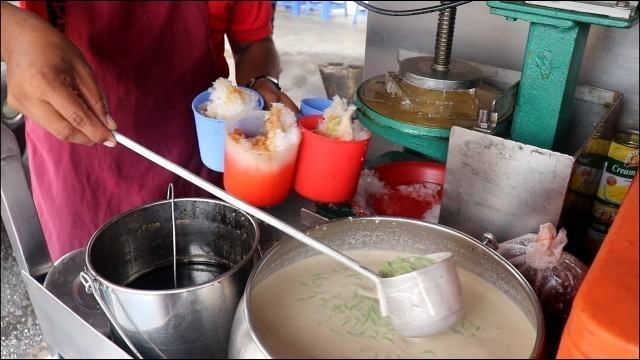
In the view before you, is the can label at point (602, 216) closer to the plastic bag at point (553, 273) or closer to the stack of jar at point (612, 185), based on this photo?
the stack of jar at point (612, 185)

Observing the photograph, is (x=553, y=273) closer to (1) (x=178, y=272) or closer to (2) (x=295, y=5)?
(1) (x=178, y=272)

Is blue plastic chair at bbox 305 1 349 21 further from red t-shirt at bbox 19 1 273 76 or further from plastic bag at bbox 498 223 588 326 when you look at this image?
plastic bag at bbox 498 223 588 326

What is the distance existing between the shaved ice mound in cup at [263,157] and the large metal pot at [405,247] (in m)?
0.19

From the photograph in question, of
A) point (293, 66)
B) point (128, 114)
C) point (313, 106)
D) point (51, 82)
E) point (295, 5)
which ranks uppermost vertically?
point (51, 82)

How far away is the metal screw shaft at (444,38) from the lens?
1178mm

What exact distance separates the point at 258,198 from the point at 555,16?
65cm

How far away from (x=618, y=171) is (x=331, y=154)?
72 centimetres

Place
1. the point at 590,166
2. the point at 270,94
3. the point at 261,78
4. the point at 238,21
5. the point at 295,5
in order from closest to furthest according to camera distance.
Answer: the point at 590,166
the point at 270,94
the point at 261,78
the point at 238,21
the point at 295,5

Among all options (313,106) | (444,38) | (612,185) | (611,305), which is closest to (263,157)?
(313,106)

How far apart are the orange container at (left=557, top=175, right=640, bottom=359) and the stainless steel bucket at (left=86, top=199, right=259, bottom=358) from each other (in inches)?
18.8

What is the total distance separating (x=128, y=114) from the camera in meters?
1.54

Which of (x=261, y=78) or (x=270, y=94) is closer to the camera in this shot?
(x=270, y=94)

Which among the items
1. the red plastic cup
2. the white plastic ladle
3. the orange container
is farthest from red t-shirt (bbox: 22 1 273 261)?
the orange container

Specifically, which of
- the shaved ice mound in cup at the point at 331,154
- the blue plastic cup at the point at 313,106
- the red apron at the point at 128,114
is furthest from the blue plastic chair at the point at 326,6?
the shaved ice mound in cup at the point at 331,154
